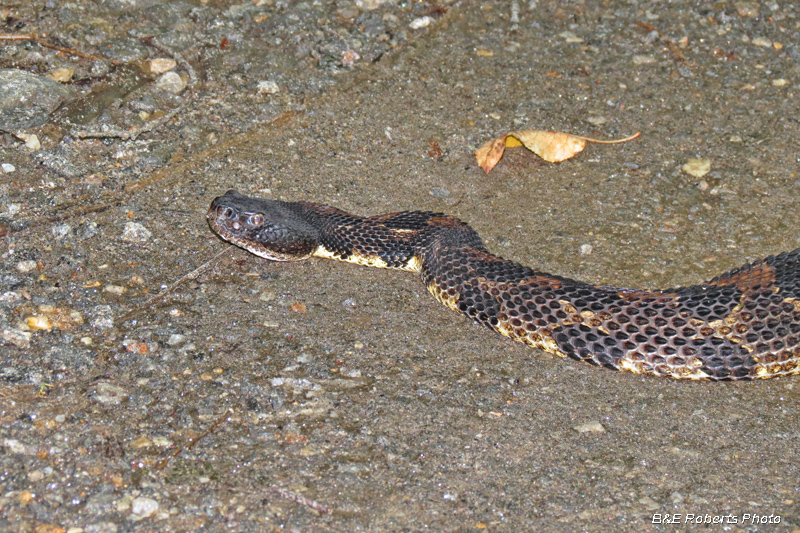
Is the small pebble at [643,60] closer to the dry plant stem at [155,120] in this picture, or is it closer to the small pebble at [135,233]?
the dry plant stem at [155,120]

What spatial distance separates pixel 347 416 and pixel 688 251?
119 inches

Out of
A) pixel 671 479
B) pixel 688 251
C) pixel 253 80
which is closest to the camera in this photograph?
pixel 671 479

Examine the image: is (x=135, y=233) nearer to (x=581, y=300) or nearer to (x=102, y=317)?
(x=102, y=317)

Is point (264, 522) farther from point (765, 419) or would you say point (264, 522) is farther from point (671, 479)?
point (765, 419)

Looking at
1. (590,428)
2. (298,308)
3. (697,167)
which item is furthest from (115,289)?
(697,167)

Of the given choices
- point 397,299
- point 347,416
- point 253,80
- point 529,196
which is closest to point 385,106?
point 253,80

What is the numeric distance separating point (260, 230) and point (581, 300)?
2220 millimetres

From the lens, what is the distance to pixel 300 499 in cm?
355

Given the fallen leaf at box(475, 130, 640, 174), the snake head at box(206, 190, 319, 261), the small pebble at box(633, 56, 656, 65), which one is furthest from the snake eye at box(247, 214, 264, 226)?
the small pebble at box(633, 56, 656, 65)

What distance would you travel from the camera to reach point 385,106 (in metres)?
6.79

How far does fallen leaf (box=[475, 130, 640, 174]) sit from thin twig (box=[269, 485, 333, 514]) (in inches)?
138

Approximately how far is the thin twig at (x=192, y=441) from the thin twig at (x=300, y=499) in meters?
0.50

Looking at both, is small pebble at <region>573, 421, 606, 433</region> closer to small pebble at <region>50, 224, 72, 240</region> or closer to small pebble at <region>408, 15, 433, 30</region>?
small pebble at <region>50, 224, 72, 240</region>

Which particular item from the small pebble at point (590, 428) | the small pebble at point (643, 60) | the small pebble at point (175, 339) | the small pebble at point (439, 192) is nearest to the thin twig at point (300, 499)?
the small pebble at point (175, 339)
